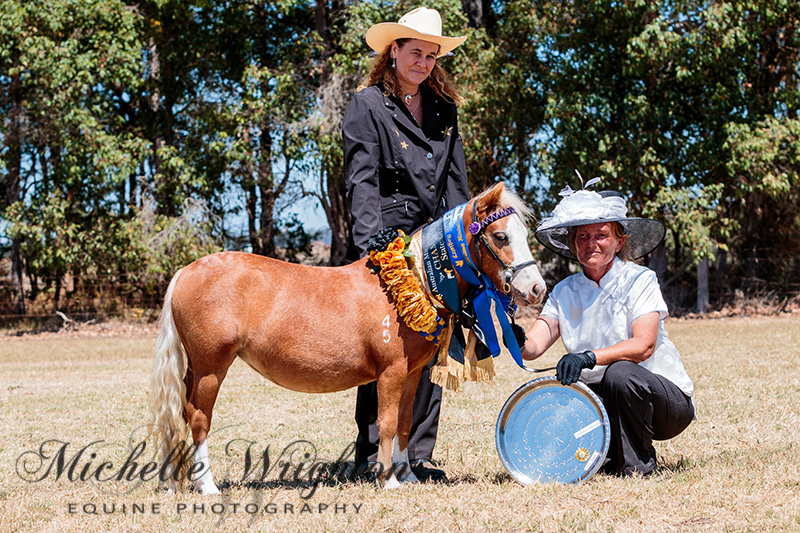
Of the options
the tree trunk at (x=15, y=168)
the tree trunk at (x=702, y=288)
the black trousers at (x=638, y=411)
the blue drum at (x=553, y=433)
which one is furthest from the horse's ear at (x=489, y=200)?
the tree trunk at (x=15, y=168)

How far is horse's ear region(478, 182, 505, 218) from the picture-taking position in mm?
3627

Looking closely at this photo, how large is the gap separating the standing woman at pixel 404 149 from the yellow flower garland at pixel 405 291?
0.21m

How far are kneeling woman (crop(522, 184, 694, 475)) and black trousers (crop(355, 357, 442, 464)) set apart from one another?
0.79 meters

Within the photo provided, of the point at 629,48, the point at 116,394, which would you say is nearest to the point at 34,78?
the point at 116,394

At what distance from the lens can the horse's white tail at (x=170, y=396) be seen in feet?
12.6

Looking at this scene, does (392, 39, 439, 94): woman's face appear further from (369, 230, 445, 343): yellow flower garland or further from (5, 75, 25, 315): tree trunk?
(5, 75, 25, 315): tree trunk

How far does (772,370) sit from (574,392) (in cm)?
535

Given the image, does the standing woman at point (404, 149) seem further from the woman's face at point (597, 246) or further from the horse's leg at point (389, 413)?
the woman's face at point (597, 246)

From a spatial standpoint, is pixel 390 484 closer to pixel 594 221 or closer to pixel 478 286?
pixel 478 286

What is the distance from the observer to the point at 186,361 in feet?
12.8

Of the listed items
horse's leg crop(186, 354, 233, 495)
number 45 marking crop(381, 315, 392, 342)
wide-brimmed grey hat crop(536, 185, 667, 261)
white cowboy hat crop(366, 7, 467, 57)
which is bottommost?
horse's leg crop(186, 354, 233, 495)

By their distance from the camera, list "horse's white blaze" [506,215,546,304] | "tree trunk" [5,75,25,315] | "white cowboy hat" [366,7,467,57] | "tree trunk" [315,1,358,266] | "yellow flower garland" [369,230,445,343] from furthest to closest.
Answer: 1. "tree trunk" [5,75,25,315]
2. "tree trunk" [315,1,358,266]
3. "white cowboy hat" [366,7,467,57]
4. "yellow flower garland" [369,230,445,343]
5. "horse's white blaze" [506,215,546,304]

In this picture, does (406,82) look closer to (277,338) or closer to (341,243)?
(277,338)

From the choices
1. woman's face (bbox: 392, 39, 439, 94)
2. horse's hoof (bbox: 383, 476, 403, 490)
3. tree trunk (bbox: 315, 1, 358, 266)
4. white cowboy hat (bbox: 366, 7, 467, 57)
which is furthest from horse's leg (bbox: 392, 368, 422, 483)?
Answer: tree trunk (bbox: 315, 1, 358, 266)
